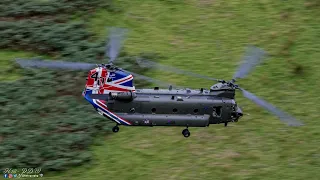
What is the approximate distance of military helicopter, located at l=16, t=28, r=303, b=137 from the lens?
17672mm

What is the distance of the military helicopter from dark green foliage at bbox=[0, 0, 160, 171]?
6848 millimetres

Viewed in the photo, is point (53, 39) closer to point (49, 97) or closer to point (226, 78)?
point (49, 97)

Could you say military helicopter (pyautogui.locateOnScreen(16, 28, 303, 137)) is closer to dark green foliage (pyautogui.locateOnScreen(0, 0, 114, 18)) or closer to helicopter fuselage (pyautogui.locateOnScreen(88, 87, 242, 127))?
helicopter fuselage (pyautogui.locateOnScreen(88, 87, 242, 127))

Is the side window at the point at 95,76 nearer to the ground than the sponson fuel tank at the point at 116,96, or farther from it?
farther from it

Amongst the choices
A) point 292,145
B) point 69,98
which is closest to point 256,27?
point 292,145

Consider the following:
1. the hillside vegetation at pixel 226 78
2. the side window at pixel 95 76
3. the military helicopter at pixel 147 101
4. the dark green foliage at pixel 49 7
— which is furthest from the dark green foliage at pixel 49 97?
the side window at pixel 95 76

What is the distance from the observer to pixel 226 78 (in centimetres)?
2850

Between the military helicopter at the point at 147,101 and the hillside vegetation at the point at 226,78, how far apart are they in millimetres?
5485

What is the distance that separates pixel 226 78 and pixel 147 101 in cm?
1140

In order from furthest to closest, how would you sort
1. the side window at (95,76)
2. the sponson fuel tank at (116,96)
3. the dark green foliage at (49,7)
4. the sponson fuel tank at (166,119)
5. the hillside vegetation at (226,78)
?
the dark green foliage at (49,7), the hillside vegetation at (226,78), the sponson fuel tank at (166,119), the side window at (95,76), the sponson fuel tank at (116,96)

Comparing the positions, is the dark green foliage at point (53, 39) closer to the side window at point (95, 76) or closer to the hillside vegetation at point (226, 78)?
the hillside vegetation at point (226, 78)

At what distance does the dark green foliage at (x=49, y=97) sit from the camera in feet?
78.5

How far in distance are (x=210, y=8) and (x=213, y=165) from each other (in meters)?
14.7

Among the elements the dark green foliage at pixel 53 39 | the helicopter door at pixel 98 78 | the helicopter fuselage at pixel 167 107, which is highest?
the dark green foliage at pixel 53 39
